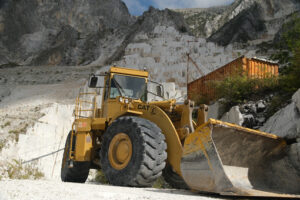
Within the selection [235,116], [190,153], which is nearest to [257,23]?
[235,116]

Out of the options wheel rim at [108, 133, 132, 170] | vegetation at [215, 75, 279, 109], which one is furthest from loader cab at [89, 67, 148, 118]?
vegetation at [215, 75, 279, 109]

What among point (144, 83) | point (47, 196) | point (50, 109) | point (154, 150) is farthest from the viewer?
point (50, 109)

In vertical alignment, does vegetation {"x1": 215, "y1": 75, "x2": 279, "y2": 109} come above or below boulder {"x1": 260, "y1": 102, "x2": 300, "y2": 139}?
above

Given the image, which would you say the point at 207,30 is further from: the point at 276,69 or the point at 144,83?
the point at 144,83

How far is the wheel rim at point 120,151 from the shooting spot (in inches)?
245

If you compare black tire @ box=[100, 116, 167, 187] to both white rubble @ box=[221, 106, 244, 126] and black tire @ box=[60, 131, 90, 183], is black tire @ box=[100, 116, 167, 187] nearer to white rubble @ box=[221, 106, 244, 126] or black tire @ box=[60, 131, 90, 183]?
black tire @ box=[60, 131, 90, 183]

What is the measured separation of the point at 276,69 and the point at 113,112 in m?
12.0

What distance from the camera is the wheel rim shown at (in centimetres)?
621

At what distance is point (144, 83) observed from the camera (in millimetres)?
7973

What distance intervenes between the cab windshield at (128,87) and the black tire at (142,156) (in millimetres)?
1510

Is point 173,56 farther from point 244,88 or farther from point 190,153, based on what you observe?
point 190,153

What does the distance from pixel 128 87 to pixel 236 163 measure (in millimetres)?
3357

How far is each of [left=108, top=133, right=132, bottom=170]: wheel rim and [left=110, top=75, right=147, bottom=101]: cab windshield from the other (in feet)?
4.89

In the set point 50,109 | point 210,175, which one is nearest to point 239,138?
point 210,175
